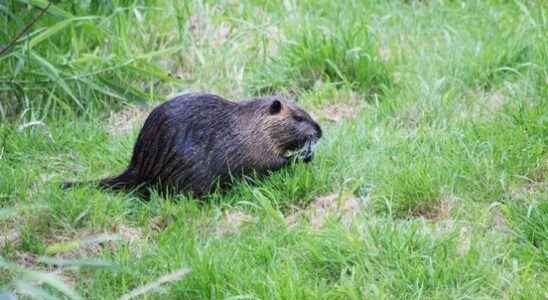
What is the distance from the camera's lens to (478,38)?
5.46 m

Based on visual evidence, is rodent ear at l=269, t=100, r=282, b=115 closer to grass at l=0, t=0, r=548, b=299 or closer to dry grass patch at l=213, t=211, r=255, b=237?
grass at l=0, t=0, r=548, b=299

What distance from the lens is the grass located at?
3.37m

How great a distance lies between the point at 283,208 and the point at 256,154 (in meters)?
0.26

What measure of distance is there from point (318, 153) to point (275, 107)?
0.29 metres

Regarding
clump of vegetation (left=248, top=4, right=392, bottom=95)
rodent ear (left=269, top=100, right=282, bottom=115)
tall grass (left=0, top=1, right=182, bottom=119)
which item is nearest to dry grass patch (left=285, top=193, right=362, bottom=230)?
rodent ear (left=269, top=100, right=282, bottom=115)

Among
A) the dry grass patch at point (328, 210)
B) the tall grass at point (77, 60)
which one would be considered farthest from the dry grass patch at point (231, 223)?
the tall grass at point (77, 60)

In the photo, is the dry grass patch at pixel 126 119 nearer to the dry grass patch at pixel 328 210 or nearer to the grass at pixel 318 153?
the grass at pixel 318 153

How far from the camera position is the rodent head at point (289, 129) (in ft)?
13.9

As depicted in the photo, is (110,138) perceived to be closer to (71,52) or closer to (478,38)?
(71,52)

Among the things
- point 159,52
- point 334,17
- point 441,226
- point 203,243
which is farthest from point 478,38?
point 203,243

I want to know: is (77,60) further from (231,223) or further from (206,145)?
(231,223)

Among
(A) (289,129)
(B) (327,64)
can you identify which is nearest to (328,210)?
(A) (289,129)

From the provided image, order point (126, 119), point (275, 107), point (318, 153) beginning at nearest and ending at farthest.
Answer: point (275, 107), point (318, 153), point (126, 119)

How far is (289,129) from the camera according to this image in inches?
168
